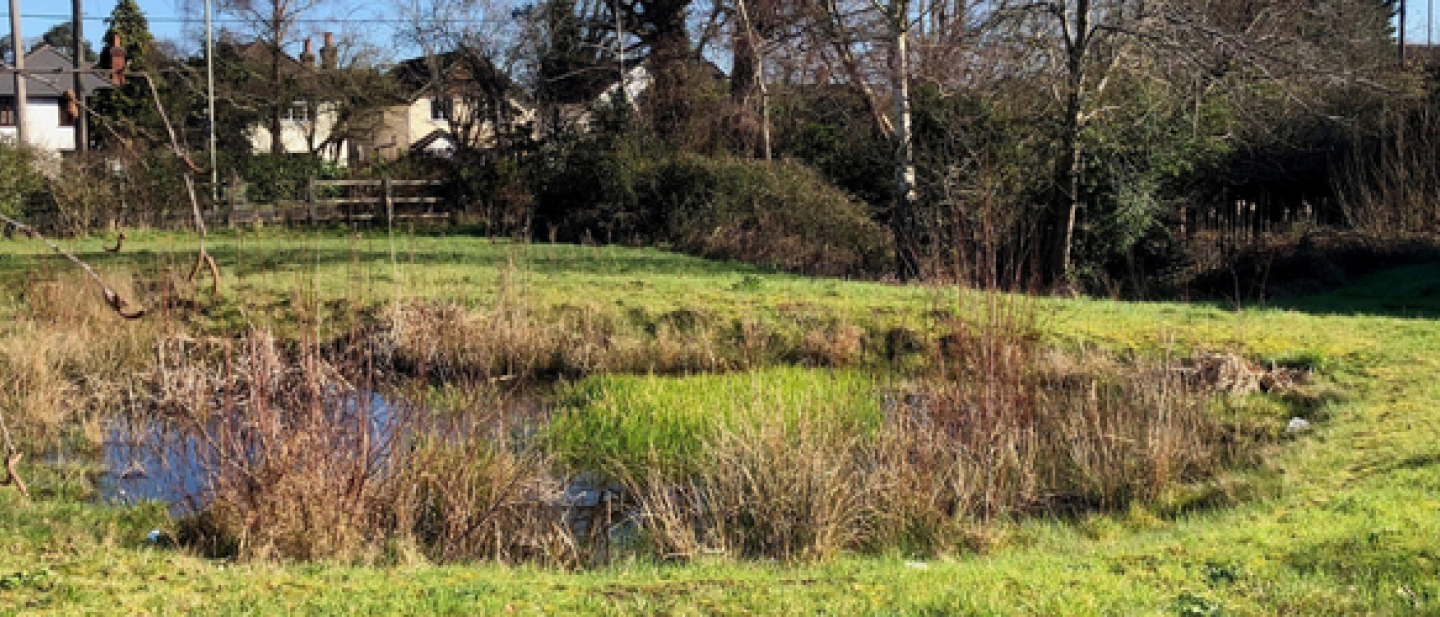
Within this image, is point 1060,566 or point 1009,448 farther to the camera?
point 1009,448

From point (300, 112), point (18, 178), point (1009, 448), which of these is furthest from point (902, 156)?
point (300, 112)

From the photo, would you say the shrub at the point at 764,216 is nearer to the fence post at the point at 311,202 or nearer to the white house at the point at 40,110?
the fence post at the point at 311,202

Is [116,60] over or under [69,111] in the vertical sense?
over

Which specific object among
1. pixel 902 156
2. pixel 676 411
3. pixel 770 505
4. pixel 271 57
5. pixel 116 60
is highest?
pixel 271 57

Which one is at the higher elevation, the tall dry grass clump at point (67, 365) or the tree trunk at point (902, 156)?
the tree trunk at point (902, 156)

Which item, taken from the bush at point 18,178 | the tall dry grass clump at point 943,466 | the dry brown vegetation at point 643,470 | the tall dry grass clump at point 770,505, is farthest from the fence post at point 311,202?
the tall dry grass clump at point 770,505

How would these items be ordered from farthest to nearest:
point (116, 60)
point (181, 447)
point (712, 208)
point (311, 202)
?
point (311, 202), point (712, 208), point (181, 447), point (116, 60)

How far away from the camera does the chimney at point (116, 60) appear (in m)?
3.15

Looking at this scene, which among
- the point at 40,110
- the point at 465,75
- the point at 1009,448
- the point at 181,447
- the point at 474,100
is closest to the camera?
the point at 1009,448

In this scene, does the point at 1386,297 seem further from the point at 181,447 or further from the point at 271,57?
the point at 271,57

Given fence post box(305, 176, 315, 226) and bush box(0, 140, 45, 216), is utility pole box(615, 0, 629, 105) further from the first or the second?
bush box(0, 140, 45, 216)

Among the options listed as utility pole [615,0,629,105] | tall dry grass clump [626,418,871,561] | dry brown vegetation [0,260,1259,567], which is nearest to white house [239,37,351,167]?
utility pole [615,0,629,105]

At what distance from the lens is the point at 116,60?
3199 mm

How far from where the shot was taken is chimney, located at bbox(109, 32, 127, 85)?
10.3 feet
